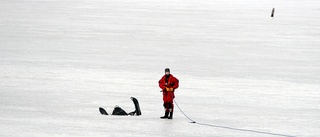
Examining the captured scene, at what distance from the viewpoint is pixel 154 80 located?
20.8 metres

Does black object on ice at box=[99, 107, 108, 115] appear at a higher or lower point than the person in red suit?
lower

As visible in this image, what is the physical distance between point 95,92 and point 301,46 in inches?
655

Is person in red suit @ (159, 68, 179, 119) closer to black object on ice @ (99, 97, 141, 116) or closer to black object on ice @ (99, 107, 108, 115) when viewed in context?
black object on ice @ (99, 97, 141, 116)

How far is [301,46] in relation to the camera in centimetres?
3266

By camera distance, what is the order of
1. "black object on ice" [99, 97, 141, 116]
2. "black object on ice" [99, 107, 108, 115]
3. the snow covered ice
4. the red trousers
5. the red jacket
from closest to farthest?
the red jacket, the red trousers, the snow covered ice, "black object on ice" [99, 97, 141, 116], "black object on ice" [99, 107, 108, 115]

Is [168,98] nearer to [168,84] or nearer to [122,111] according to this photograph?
[168,84]

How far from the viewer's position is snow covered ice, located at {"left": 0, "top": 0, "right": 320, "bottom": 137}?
13.8 meters

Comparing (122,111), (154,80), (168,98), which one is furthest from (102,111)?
(154,80)

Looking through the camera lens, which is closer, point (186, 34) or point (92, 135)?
point (92, 135)

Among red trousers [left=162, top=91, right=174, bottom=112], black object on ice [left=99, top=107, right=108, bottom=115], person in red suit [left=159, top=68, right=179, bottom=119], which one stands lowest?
black object on ice [left=99, top=107, right=108, bottom=115]

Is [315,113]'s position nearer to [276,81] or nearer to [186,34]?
[276,81]

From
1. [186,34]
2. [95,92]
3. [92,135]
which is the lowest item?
[92,135]

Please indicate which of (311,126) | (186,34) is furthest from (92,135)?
(186,34)

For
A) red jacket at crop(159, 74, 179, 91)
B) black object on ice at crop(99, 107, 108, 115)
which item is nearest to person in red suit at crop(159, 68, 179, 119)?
red jacket at crop(159, 74, 179, 91)
